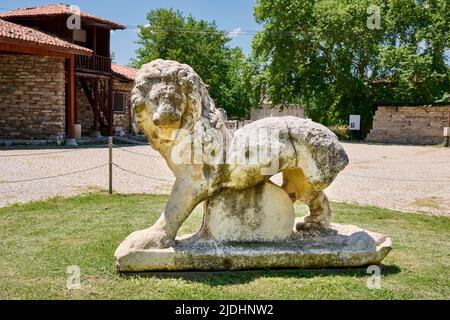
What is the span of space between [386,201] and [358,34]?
20.1 metres

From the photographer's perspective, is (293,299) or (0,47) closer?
(293,299)

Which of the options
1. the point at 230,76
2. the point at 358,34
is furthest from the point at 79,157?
the point at 230,76

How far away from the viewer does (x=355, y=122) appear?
91.0 ft

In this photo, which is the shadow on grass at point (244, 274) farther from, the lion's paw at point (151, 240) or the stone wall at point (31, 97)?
the stone wall at point (31, 97)

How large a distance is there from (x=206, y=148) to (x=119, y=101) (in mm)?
23275

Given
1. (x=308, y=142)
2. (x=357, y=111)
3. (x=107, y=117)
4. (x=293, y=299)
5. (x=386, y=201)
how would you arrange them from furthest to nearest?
(x=357, y=111) → (x=107, y=117) → (x=386, y=201) → (x=308, y=142) → (x=293, y=299)

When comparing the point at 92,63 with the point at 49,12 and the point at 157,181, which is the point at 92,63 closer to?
the point at 49,12

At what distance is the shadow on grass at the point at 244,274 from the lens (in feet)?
11.7

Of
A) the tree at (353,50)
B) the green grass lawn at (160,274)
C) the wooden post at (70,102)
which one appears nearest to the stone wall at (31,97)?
the wooden post at (70,102)

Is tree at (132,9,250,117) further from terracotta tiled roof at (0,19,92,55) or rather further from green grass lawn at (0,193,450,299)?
green grass lawn at (0,193,450,299)

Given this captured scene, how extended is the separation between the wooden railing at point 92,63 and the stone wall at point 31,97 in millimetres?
2021

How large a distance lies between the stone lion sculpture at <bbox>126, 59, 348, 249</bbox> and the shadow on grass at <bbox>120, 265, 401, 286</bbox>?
229 mm

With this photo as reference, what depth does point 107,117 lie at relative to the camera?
2319cm
